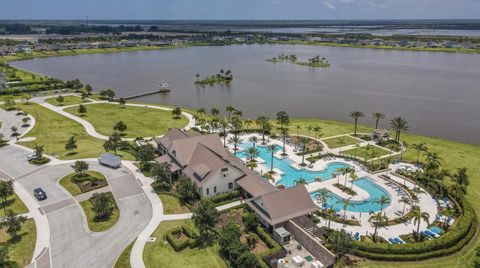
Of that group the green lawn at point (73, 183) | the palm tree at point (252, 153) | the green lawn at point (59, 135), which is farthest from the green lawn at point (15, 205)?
the palm tree at point (252, 153)

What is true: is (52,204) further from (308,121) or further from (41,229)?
(308,121)

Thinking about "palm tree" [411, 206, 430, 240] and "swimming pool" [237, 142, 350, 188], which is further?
"swimming pool" [237, 142, 350, 188]

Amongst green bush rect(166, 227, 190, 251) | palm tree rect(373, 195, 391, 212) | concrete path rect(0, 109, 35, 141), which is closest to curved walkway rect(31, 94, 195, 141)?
concrete path rect(0, 109, 35, 141)

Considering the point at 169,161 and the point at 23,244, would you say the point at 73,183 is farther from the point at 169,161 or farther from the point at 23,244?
the point at 23,244

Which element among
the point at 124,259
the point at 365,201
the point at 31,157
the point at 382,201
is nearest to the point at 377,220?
the point at 382,201

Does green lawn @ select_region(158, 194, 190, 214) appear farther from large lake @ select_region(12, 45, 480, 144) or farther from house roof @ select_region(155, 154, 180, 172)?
large lake @ select_region(12, 45, 480, 144)

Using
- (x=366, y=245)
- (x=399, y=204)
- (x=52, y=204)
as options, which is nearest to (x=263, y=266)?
(x=366, y=245)
